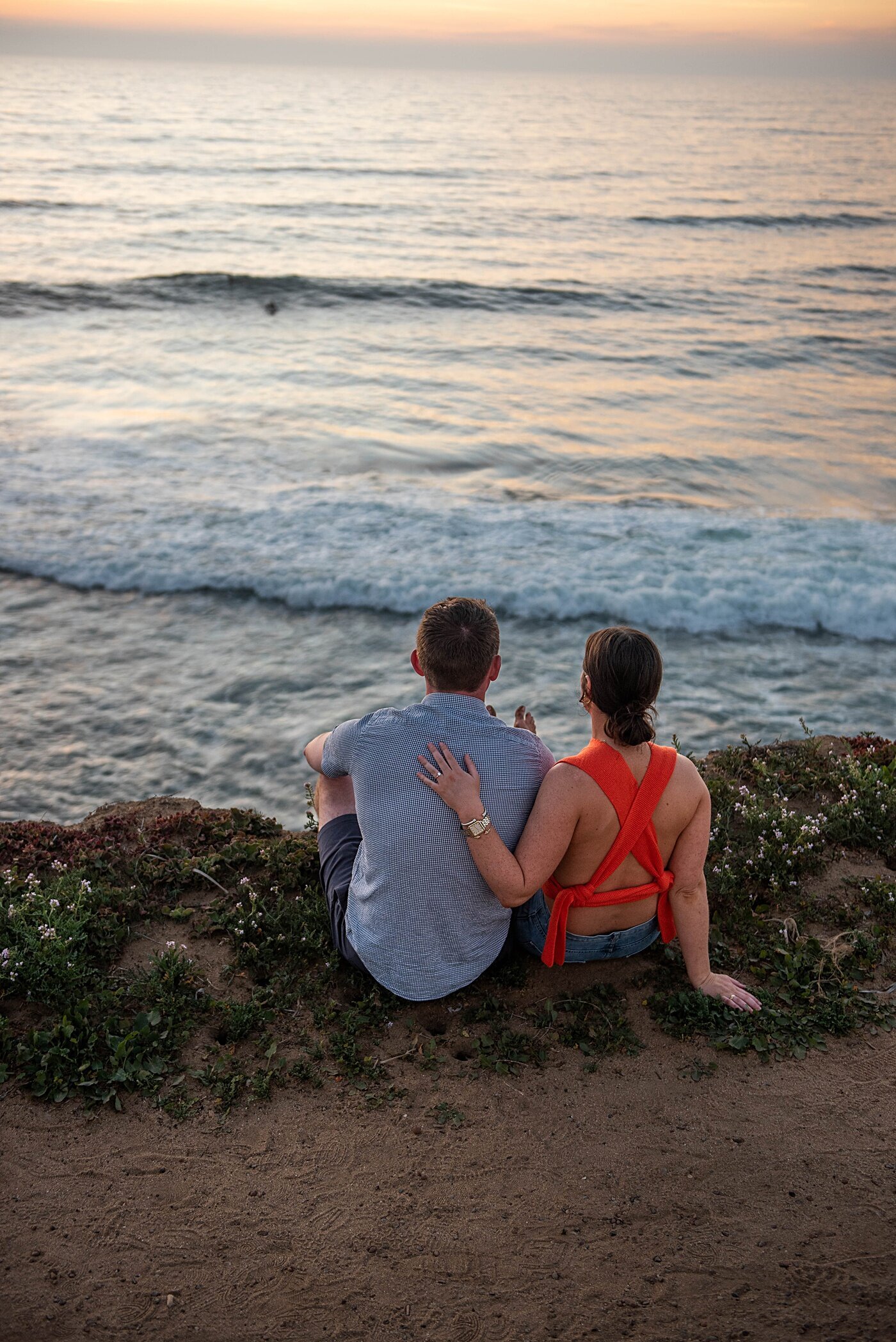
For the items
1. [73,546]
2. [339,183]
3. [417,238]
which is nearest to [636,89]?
[339,183]

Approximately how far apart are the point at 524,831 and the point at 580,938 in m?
0.70

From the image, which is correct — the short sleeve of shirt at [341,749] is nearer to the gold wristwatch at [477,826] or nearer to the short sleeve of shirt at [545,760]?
the gold wristwatch at [477,826]

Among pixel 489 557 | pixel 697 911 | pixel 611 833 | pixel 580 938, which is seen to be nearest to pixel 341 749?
pixel 611 833

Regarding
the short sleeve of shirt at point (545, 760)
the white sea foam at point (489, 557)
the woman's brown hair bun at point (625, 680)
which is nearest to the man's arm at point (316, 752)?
the short sleeve of shirt at point (545, 760)

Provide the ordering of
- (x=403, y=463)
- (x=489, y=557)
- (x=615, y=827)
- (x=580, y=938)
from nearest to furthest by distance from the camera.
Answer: (x=615, y=827)
(x=580, y=938)
(x=489, y=557)
(x=403, y=463)

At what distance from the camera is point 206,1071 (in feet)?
12.0

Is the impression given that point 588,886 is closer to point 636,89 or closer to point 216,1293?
point 216,1293

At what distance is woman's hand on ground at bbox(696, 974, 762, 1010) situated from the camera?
3.90 metres

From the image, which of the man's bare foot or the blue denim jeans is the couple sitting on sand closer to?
the blue denim jeans

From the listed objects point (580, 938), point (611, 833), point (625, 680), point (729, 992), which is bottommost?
point (729, 992)

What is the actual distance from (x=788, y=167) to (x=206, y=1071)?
175 feet

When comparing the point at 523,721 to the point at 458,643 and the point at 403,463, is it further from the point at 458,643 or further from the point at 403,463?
the point at 403,463

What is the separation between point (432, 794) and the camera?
11.4ft

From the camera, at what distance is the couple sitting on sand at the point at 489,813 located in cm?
A: 343
